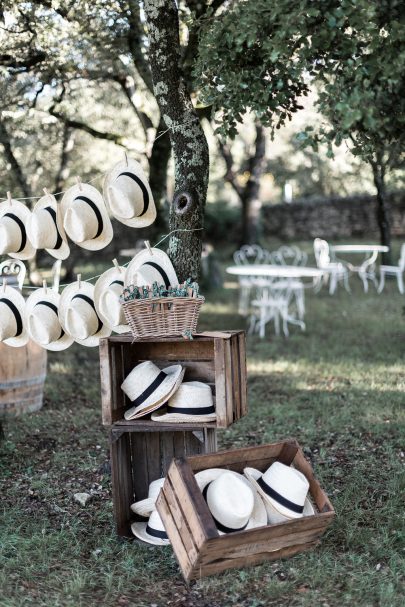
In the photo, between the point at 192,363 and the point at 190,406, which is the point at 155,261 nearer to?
the point at 192,363

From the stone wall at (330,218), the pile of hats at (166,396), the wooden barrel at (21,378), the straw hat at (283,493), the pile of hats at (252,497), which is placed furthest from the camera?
the stone wall at (330,218)

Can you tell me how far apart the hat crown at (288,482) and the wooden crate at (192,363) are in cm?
33

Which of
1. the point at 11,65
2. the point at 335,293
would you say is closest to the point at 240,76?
the point at 11,65

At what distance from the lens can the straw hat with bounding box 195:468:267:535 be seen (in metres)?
3.32

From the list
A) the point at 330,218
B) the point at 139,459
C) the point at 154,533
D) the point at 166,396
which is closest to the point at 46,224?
the point at 166,396

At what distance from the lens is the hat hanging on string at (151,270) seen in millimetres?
3953

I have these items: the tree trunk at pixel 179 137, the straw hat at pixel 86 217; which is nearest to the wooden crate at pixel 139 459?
the tree trunk at pixel 179 137

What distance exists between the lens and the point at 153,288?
3.70 meters

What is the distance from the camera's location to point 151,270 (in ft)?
13.2

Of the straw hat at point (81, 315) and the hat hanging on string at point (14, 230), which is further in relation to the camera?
the hat hanging on string at point (14, 230)

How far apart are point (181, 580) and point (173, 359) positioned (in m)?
1.18

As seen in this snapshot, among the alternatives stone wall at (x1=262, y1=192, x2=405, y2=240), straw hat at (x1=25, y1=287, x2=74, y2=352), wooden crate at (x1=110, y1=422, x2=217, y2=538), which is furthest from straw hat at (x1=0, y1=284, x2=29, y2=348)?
stone wall at (x1=262, y1=192, x2=405, y2=240)

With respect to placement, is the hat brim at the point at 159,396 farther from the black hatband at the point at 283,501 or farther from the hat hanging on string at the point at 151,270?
the black hatband at the point at 283,501

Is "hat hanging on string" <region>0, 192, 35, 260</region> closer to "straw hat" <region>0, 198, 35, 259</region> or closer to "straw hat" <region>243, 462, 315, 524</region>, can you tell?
"straw hat" <region>0, 198, 35, 259</region>
